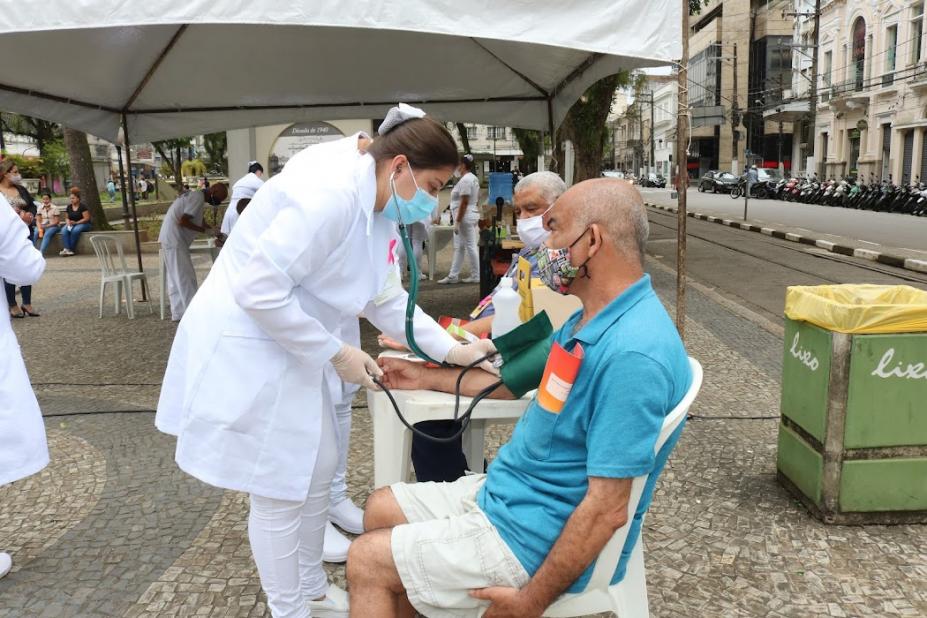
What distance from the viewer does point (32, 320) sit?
8625 millimetres

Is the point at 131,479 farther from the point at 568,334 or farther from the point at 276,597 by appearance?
the point at 568,334

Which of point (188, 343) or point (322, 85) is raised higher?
point (322, 85)

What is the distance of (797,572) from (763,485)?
802 millimetres

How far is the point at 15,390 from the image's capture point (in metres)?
2.85

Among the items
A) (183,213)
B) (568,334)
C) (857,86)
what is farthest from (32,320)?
(857,86)

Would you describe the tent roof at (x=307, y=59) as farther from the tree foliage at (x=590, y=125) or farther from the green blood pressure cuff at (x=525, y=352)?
the tree foliage at (x=590, y=125)

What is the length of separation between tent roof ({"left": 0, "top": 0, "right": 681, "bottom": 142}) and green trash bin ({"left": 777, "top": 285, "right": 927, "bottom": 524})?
1.61 m

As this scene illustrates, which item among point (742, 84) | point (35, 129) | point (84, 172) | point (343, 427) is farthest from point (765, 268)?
point (742, 84)

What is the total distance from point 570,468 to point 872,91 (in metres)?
43.6

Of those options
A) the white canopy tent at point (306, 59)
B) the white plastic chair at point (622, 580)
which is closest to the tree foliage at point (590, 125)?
the white canopy tent at point (306, 59)

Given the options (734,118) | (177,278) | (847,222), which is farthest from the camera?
(734,118)

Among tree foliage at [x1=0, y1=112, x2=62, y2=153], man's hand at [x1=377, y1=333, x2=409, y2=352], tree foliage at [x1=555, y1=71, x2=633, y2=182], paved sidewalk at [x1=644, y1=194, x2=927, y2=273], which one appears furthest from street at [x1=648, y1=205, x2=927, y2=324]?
tree foliage at [x1=0, y1=112, x2=62, y2=153]

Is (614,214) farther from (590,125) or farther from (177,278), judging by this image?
(590,125)

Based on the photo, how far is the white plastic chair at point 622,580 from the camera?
169 cm
